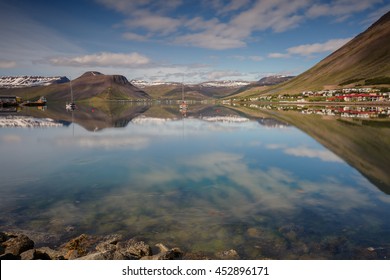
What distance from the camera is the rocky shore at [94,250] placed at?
41.0ft

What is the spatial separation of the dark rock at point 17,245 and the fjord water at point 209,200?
1181 millimetres

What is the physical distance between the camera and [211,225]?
16781mm

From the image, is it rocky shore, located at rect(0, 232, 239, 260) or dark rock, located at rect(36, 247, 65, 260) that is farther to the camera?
dark rock, located at rect(36, 247, 65, 260)

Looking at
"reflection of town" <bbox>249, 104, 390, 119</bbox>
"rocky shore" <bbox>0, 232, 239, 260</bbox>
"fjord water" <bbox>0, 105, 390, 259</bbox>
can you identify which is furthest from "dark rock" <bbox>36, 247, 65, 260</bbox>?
"reflection of town" <bbox>249, 104, 390, 119</bbox>

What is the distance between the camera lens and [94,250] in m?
14.1

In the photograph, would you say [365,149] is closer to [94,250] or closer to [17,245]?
[94,250]

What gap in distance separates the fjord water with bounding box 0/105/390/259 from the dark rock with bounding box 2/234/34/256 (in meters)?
1.18

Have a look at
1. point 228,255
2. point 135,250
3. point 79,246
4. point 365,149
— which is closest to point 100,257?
point 135,250

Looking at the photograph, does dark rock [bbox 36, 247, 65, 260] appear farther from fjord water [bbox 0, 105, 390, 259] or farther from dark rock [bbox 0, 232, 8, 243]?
dark rock [bbox 0, 232, 8, 243]

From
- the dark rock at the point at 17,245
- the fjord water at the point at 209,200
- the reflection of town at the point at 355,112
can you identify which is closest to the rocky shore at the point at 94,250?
the dark rock at the point at 17,245

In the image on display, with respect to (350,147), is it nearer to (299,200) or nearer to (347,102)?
(299,200)

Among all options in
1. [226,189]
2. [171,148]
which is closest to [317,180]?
[226,189]

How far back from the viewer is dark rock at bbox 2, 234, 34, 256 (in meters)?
13.3

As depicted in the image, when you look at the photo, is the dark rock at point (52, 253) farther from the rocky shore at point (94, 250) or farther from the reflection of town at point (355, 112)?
the reflection of town at point (355, 112)
